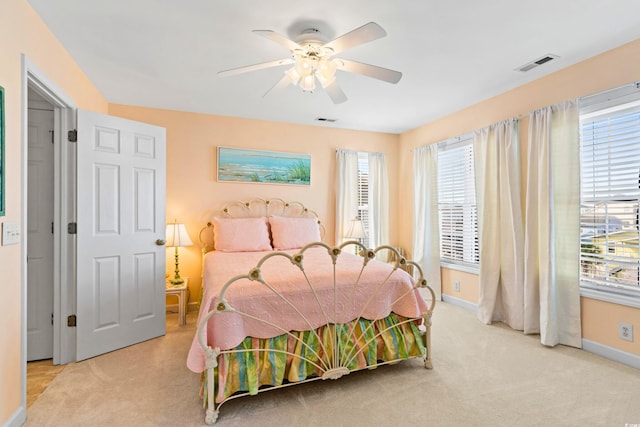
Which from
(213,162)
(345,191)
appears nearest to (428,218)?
(345,191)

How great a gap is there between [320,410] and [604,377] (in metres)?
2.08

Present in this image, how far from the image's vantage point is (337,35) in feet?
7.79

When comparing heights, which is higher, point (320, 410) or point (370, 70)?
point (370, 70)

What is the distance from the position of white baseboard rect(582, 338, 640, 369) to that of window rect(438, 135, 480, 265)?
135cm

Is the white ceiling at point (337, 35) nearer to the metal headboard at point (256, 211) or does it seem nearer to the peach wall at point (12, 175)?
the peach wall at point (12, 175)

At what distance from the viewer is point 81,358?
104 inches

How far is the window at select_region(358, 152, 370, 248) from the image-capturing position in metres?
4.98

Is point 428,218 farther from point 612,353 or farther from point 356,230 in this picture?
point 612,353

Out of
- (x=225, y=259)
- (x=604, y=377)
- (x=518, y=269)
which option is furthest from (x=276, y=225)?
(x=604, y=377)

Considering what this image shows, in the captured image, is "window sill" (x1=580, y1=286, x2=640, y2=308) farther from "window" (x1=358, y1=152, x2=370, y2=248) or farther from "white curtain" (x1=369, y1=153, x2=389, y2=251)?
"window" (x1=358, y1=152, x2=370, y2=248)

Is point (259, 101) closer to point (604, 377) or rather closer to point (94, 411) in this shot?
point (94, 411)

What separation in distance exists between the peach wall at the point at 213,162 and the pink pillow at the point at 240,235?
16.5 inches

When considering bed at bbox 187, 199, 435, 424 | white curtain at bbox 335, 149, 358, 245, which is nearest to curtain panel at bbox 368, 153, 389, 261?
white curtain at bbox 335, 149, 358, 245

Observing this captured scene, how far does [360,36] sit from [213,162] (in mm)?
2865
